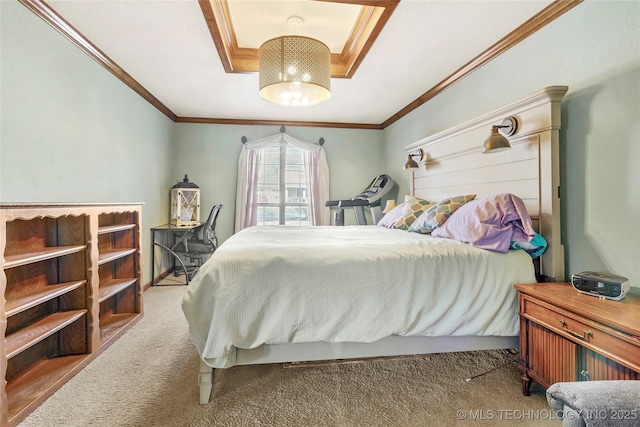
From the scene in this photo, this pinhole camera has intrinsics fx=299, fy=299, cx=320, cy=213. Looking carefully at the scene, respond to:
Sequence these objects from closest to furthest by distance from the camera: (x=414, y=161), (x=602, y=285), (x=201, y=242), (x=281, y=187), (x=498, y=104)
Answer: (x=602, y=285) < (x=498, y=104) < (x=414, y=161) < (x=201, y=242) < (x=281, y=187)

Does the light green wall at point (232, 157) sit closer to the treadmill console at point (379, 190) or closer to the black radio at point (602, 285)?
the treadmill console at point (379, 190)

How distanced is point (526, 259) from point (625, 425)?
1163 millimetres

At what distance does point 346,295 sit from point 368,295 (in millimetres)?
112

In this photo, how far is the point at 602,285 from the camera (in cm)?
138

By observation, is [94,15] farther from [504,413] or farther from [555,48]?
[504,413]

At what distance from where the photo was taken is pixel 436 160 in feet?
10.3

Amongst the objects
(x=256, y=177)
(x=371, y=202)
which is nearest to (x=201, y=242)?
(x=256, y=177)

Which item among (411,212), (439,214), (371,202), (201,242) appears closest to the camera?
(439,214)

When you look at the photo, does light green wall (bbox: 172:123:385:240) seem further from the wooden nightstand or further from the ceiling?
the wooden nightstand

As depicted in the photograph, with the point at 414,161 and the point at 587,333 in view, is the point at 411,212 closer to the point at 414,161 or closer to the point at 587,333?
the point at 414,161

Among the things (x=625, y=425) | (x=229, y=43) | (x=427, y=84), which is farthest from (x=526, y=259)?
(x=229, y=43)

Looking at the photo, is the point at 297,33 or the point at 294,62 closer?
the point at 294,62

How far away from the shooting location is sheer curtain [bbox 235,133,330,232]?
4.60 meters

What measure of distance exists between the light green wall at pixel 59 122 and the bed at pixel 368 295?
1.37 metres
